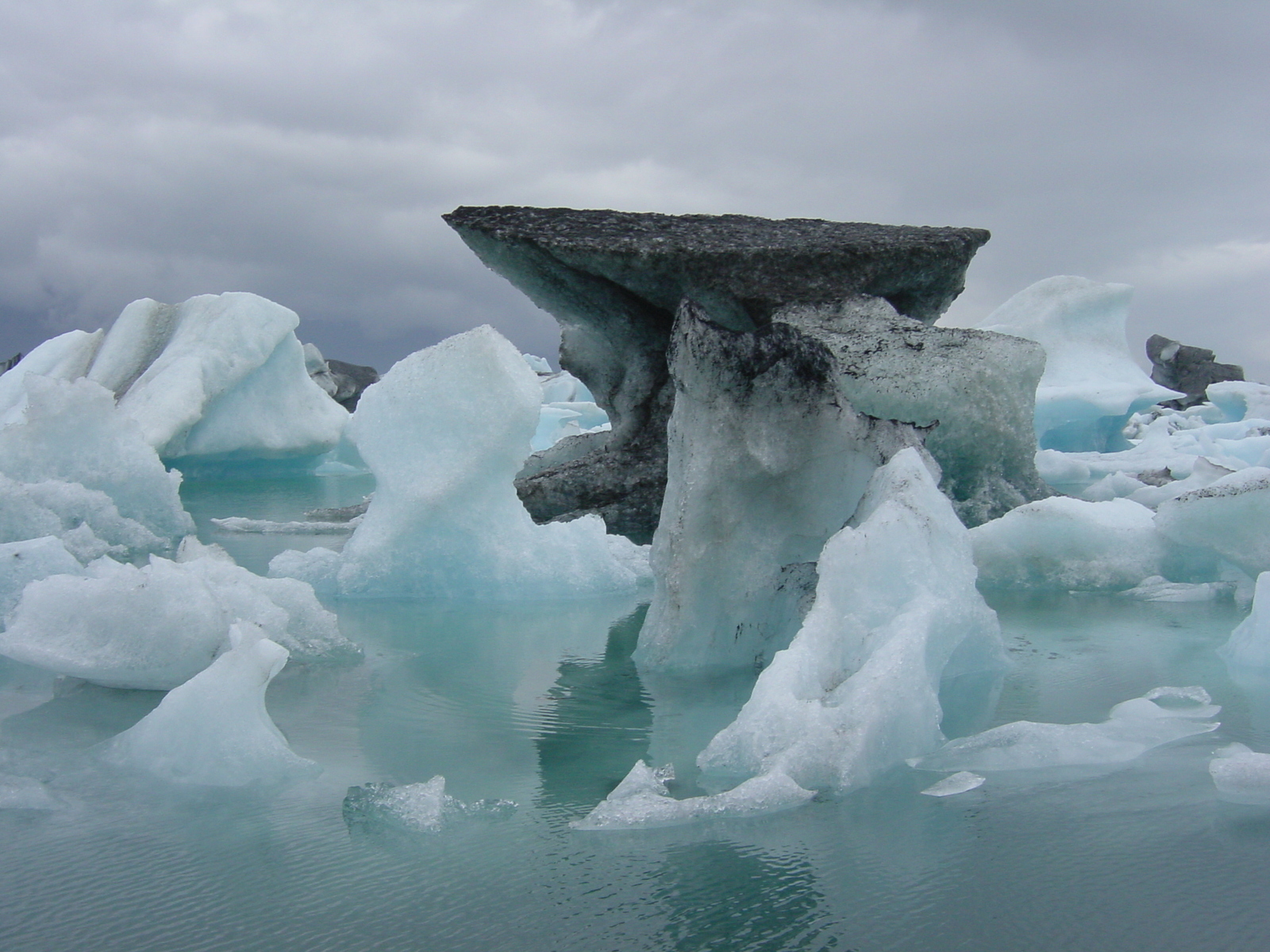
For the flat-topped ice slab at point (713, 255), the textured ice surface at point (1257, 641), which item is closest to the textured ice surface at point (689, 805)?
the textured ice surface at point (1257, 641)

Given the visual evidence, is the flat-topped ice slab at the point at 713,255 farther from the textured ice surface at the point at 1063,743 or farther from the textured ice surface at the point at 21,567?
the textured ice surface at the point at 1063,743

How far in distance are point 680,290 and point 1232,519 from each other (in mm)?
3148

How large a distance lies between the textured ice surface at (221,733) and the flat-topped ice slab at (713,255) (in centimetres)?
405

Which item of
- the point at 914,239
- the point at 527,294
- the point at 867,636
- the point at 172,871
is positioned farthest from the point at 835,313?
the point at 172,871

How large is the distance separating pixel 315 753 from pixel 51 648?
3.67ft

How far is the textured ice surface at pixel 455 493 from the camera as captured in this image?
5.20 meters

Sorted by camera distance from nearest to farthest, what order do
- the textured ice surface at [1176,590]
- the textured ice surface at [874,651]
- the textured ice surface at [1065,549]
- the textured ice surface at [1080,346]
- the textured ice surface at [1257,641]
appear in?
1. the textured ice surface at [874,651]
2. the textured ice surface at [1257,641]
3. the textured ice surface at [1176,590]
4. the textured ice surface at [1065,549]
5. the textured ice surface at [1080,346]

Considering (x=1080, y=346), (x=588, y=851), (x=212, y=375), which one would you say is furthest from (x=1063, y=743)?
(x=1080, y=346)

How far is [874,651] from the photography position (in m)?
2.79

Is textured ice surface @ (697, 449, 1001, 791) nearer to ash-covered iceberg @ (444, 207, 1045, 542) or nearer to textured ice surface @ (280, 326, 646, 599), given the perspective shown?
textured ice surface @ (280, 326, 646, 599)

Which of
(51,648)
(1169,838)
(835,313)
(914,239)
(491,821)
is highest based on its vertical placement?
(914,239)

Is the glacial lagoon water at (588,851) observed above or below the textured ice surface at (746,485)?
below

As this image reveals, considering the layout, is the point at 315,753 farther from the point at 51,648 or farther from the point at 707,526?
the point at 707,526

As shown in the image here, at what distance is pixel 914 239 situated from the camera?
261 inches
